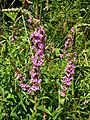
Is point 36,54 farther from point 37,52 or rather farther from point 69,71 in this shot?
point 69,71

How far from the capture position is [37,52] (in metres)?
2.23

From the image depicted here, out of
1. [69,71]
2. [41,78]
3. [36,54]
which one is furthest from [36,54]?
[41,78]

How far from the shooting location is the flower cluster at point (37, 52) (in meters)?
2.19

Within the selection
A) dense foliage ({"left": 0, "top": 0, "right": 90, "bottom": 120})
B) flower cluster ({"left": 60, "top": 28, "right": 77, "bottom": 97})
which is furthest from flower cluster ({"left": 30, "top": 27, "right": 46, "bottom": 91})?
flower cluster ({"left": 60, "top": 28, "right": 77, "bottom": 97})

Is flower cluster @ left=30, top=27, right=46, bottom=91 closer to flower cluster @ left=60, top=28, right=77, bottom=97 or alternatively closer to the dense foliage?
the dense foliage

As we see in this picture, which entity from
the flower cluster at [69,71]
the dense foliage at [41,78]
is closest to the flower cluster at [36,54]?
the dense foliage at [41,78]

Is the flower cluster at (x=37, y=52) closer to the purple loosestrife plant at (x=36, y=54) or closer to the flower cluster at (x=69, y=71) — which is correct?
the purple loosestrife plant at (x=36, y=54)

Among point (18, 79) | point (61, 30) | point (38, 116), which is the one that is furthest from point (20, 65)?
point (61, 30)

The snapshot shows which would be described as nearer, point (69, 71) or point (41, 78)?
point (69, 71)

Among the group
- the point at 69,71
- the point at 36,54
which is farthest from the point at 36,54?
the point at 69,71

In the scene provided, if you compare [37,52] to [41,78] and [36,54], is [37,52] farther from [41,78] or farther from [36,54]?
[41,78]

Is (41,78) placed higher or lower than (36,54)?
lower

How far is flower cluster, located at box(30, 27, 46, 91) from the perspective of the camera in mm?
2188

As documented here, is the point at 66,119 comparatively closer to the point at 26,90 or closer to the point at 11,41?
the point at 26,90
